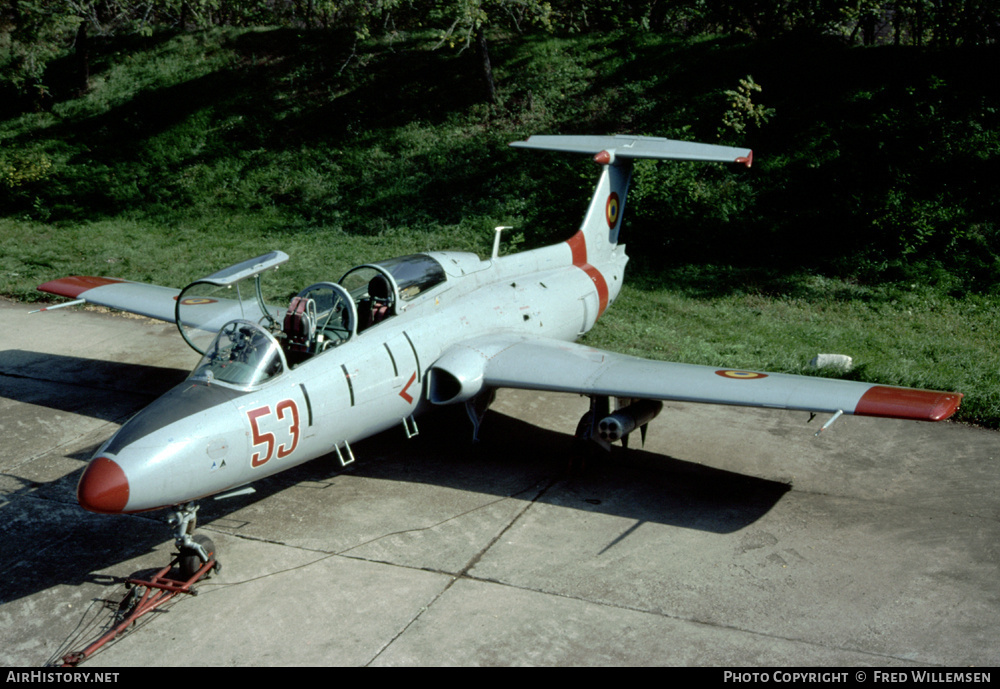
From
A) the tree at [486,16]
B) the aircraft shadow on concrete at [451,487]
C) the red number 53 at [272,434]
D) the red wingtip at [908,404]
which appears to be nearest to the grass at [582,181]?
the tree at [486,16]

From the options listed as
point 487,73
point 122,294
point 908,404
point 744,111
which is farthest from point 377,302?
point 487,73

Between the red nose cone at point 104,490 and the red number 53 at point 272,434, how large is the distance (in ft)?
3.85

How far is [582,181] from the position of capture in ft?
64.0

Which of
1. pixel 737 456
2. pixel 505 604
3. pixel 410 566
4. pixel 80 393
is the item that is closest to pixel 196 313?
pixel 80 393

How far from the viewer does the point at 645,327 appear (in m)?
14.2

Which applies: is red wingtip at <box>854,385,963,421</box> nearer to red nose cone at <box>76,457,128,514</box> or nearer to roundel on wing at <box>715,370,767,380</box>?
→ roundel on wing at <box>715,370,767,380</box>

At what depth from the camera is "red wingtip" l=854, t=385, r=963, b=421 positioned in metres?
7.54

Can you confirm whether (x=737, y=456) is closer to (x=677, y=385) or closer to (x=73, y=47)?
(x=677, y=385)

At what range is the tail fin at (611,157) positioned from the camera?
12.2 meters

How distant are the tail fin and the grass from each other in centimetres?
180

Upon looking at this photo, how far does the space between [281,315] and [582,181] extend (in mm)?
11067

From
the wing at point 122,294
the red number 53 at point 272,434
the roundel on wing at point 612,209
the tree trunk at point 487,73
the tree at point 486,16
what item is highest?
the tree at point 486,16

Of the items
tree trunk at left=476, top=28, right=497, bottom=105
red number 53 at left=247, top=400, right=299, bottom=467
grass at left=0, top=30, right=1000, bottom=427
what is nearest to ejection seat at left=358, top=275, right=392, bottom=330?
red number 53 at left=247, top=400, right=299, bottom=467

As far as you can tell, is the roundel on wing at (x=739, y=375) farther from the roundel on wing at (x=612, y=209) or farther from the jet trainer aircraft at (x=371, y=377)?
the roundel on wing at (x=612, y=209)
